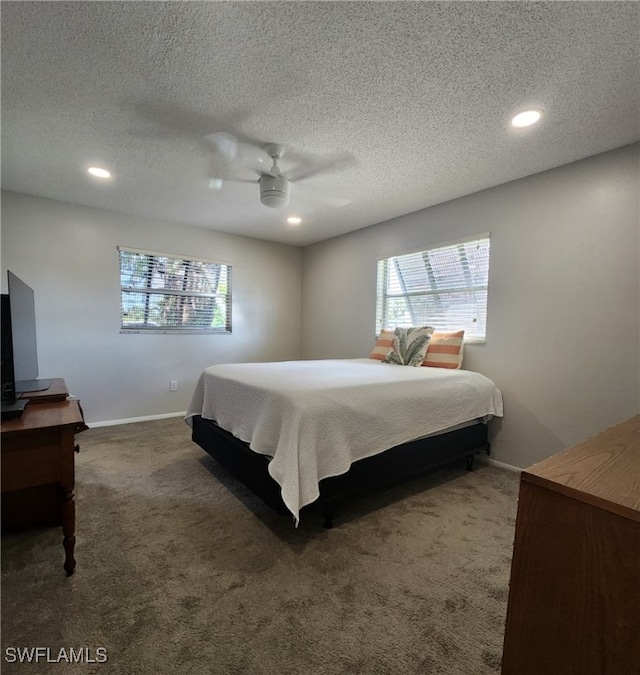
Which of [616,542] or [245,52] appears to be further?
[245,52]

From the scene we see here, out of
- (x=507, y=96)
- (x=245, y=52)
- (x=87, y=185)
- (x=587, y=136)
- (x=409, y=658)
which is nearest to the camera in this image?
(x=409, y=658)

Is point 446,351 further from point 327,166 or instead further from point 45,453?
point 45,453

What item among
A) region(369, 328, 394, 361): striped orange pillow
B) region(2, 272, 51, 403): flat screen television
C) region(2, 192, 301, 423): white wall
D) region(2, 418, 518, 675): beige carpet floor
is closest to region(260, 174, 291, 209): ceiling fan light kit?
region(2, 272, 51, 403): flat screen television

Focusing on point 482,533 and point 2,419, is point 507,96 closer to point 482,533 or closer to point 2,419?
point 482,533

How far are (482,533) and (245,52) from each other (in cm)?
273

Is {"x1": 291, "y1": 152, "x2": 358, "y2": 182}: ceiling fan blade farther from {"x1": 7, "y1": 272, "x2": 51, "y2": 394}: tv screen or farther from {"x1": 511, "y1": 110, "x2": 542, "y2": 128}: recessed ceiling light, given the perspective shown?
{"x1": 7, "y1": 272, "x2": 51, "y2": 394}: tv screen

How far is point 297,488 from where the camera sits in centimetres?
161

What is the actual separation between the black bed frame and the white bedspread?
91mm

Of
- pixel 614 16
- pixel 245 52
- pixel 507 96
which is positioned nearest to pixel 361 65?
pixel 245 52

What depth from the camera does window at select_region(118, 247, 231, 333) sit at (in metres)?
3.84

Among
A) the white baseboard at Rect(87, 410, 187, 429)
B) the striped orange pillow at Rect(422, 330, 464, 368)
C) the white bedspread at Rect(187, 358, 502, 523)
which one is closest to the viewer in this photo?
the white bedspread at Rect(187, 358, 502, 523)

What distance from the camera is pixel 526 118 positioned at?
1.95 m

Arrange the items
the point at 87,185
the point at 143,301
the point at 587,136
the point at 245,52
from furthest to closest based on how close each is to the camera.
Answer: the point at 143,301
the point at 87,185
the point at 587,136
the point at 245,52

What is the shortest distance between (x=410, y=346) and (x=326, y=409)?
1.63 meters
